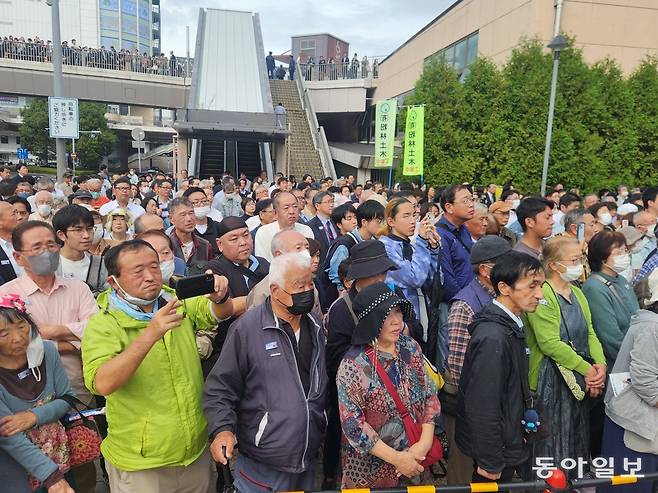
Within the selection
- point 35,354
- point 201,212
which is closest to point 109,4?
point 201,212

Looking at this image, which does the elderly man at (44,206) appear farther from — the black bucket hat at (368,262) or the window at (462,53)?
the window at (462,53)

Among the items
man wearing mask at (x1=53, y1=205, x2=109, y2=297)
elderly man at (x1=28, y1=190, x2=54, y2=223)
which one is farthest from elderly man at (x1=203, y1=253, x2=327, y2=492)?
elderly man at (x1=28, y1=190, x2=54, y2=223)

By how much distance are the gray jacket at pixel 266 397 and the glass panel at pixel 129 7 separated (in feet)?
282

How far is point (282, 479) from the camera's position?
2541mm

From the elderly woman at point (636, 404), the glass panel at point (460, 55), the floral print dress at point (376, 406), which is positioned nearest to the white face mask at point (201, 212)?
the floral print dress at point (376, 406)

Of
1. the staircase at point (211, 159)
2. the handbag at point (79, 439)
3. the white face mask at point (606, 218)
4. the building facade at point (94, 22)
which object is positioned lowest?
the handbag at point (79, 439)

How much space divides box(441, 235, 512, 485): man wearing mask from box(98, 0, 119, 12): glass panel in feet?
274

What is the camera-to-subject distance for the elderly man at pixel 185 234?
4953mm

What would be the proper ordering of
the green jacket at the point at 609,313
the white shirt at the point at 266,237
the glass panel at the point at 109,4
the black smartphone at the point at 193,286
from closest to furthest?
the black smartphone at the point at 193,286, the green jacket at the point at 609,313, the white shirt at the point at 266,237, the glass panel at the point at 109,4

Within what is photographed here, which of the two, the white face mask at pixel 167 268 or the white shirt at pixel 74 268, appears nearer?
the white face mask at pixel 167 268

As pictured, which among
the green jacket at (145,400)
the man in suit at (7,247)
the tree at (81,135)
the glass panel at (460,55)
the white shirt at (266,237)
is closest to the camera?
the green jacket at (145,400)

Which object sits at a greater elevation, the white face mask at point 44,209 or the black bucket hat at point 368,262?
the black bucket hat at point 368,262

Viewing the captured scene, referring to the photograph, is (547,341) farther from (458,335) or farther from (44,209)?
(44,209)

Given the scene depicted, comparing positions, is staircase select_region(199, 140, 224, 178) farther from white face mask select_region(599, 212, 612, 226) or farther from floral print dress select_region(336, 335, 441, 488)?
floral print dress select_region(336, 335, 441, 488)
